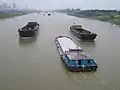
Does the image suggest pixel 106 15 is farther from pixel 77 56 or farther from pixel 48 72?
pixel 48 72

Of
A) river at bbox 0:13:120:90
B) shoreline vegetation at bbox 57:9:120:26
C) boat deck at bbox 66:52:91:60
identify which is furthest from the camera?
shoreline vegetation at bbox 57:9:120:26

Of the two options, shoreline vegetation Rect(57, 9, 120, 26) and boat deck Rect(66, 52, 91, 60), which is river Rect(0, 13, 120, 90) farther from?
shoreline vegetation Rect(57, 9, 120, 26)

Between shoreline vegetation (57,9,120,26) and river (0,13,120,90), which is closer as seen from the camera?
river (0,13,120,90)

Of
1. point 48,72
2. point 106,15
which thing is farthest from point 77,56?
point 106,15

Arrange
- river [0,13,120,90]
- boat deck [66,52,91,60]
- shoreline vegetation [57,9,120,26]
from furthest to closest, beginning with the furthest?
shoreline vegetation [57,9,120,26], boat deck [66,52,91,60], river [0,13,120,90]

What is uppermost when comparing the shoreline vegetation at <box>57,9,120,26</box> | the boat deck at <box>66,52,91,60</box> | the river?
the boat deck at <box>66,52,91,60</box>

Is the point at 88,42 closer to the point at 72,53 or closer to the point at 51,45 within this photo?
the point at 51,45

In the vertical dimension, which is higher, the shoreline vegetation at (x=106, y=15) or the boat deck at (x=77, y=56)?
the boat deck at (x=77, y=56)

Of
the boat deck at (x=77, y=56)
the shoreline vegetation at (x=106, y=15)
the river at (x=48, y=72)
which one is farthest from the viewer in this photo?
the shoreline vegetation at (x=106, y=15)

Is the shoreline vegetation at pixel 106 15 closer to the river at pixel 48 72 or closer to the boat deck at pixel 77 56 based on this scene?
the river at pixel 48 72

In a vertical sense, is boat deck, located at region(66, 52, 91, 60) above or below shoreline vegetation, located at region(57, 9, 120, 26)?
above

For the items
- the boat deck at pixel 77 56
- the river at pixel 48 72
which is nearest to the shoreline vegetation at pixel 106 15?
the river at pixel 48 72

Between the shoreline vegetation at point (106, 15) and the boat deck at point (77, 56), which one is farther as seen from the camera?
the shoreline vegetation at point (106, 15)

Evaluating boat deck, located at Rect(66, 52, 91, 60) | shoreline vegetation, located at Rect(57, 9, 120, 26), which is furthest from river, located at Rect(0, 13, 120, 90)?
shoreline vegetation, located at Rect(57, 9, 120, 26)
